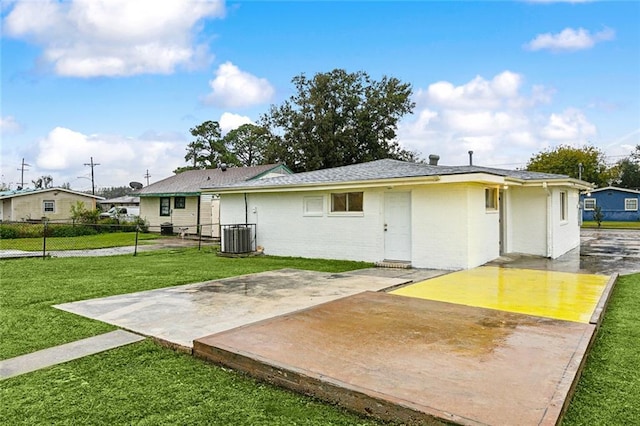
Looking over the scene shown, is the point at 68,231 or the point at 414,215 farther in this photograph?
the point at 68,231

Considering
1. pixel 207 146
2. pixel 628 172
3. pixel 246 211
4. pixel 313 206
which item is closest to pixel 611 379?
pixel 313 206

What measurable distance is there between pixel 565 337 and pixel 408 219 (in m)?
6.46

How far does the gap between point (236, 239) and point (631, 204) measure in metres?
36.5

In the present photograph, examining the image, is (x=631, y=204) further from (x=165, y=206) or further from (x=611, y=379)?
(x=611, y=379)

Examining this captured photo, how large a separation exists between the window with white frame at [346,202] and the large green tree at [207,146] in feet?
106

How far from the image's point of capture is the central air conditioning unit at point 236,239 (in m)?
13.1

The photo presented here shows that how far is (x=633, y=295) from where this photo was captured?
6926 millimetres

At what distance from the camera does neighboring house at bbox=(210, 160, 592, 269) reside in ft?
32.7

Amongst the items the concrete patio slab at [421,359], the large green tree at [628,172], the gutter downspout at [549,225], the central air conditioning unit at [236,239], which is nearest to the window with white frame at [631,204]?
the large green tree at [628,172]

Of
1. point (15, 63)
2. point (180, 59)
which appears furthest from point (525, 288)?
point (15, 63)

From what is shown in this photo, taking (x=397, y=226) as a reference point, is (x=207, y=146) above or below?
above

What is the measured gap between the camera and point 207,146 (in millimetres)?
43531

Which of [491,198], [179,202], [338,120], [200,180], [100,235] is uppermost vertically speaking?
[338,120]

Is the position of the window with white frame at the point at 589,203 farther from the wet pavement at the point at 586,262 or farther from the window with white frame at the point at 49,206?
the window with white frame at the point at 49,206
